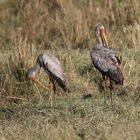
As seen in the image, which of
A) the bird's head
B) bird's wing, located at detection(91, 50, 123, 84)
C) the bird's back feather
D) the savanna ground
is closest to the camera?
the savanna ground

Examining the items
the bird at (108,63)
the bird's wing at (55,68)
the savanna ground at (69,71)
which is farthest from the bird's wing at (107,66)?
the bird's wing at (55,68)

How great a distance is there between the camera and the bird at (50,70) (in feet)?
30.8

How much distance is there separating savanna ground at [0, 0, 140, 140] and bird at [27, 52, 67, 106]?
0.53 feet

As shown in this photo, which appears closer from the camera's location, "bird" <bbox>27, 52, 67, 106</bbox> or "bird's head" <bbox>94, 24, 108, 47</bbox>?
"bird" <bbox>27, 52, 67, 106</bbox>

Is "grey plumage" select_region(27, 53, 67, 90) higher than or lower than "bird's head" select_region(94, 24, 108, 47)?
lower

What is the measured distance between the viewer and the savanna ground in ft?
25.0

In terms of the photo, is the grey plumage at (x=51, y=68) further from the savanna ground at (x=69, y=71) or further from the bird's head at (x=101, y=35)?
the bird's head at (x=101, y=35)

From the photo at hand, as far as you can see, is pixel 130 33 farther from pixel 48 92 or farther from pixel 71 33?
pixel 48 92

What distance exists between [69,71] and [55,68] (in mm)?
700

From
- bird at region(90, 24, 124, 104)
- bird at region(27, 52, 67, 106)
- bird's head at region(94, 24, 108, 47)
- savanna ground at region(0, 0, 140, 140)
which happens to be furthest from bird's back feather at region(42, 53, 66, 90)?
bird's head at region(94, 24, 108, 47)

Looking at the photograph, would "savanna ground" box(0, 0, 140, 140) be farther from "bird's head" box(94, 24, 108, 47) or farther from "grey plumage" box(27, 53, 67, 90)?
"bird's head" box(94, 24, 108, 47)

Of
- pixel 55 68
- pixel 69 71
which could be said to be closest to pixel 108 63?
pixel 55 68

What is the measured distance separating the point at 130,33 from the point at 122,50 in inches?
30.2

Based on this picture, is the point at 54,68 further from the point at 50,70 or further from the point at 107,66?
the point at 107,66
